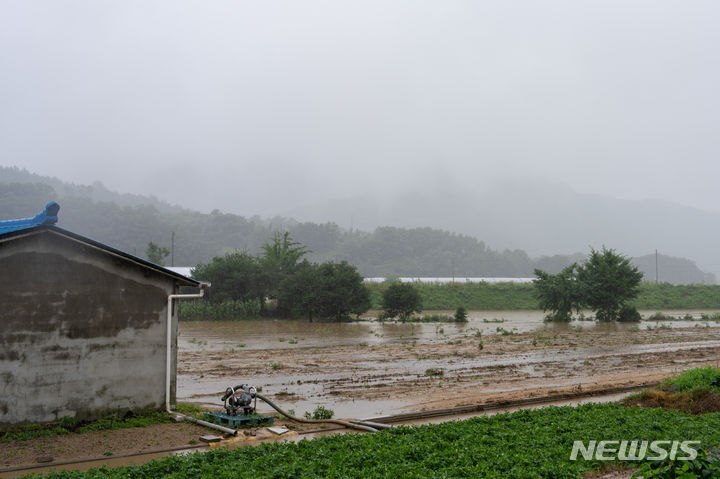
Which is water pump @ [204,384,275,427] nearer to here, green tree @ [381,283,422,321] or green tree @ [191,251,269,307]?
green tree @ [381,283,422,321]

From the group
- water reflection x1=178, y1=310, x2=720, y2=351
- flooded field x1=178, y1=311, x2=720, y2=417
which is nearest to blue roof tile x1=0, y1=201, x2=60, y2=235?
flooded field x1=178, y1=311, x2=720, y2=417

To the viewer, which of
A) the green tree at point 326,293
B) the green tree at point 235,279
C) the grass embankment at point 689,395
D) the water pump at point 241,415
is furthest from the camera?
the green tree at point 235,279

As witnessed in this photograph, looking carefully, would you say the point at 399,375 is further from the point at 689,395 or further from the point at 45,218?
the point at 45,218

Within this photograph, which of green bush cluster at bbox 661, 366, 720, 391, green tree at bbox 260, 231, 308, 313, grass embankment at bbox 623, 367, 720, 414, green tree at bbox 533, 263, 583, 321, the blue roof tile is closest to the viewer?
the blue roof tile

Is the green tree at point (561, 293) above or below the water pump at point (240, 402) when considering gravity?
above

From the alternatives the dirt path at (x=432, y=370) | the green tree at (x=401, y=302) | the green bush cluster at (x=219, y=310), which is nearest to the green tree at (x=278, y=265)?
the green bush cluster at (x=219, y=310)

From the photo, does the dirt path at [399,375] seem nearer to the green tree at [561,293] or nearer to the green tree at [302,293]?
the green tree at [561,293]

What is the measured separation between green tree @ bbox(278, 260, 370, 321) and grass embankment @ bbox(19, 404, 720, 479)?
35.0 m

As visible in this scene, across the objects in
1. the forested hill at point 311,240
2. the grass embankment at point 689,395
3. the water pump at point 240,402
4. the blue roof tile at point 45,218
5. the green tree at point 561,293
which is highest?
the forested hill at point 311,240

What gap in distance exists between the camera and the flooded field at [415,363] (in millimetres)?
15680

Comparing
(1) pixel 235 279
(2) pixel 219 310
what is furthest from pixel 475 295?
(2) pixel 219 310

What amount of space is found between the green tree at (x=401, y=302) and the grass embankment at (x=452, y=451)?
120 ft

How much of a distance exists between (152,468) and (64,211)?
13415cm

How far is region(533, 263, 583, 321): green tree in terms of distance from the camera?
4866cm
